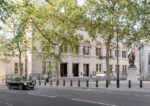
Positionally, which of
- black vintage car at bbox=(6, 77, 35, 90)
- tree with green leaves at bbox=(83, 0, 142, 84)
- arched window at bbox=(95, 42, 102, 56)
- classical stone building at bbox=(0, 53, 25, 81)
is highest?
tree with green leaves at bbox=(83, 0, 142, 84)

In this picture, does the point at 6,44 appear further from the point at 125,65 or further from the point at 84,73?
the point at 125,65

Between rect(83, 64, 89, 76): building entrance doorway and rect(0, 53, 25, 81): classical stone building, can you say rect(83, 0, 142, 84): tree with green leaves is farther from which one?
rect(83, 64, 89, 76): building entrance doorway

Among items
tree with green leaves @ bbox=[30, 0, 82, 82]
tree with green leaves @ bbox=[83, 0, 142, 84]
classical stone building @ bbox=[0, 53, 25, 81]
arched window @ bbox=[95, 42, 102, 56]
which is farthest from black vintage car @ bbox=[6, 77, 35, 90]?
arched window @ bbox=[95, 42, 102, 56]

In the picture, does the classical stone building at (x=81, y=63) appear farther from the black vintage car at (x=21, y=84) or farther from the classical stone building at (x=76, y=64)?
the black vintage car at (x=21, y=84)

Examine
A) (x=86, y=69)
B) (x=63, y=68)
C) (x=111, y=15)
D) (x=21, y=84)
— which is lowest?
(x=21, y=84)

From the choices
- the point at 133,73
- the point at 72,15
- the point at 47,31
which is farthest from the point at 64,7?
the point at 133,73

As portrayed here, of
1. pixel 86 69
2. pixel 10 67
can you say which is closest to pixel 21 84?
pixel 10 67

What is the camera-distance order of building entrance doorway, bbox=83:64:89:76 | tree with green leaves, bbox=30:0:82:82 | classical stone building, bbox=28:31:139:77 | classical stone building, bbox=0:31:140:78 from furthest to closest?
building entrance doorway, bbox=83:64:89:76 < classical stone building, bbox=28:31:139:77 < classical stone building, bbox=0:31:140:78 < tree with green leaves, bbox=30:0:82:82

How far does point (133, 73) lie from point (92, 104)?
22.0 metres

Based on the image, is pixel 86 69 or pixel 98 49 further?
pixel 98 49

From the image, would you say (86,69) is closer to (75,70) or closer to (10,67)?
(75,70)

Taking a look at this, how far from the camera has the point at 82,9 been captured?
27.5 m

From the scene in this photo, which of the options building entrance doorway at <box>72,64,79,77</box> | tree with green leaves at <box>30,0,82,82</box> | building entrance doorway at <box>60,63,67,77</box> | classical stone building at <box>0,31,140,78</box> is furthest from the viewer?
building entrance doorway at <box>72,64,79,77</box>

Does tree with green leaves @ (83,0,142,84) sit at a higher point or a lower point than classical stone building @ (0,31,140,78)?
higher
